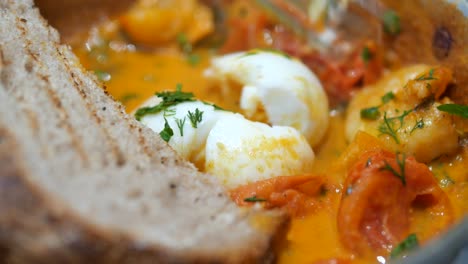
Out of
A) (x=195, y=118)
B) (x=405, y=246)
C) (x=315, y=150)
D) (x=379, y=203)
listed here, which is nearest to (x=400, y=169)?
(x=379, y=203)

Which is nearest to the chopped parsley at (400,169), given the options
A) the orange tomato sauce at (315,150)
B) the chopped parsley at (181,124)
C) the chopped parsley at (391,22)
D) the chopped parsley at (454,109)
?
the orange tomato sauce at (315,150)

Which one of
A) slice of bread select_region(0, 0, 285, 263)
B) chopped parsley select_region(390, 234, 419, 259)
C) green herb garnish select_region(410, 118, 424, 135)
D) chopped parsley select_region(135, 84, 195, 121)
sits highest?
chopped parsley select_region(135, 84, 195, 121)

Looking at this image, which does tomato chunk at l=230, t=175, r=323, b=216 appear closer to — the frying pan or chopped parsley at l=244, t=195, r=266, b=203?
chopped parsley at l=244, t=195, r=266, b=203

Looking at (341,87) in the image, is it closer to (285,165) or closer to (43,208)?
(285,165)

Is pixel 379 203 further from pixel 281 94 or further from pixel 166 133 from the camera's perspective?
pixel 166 133

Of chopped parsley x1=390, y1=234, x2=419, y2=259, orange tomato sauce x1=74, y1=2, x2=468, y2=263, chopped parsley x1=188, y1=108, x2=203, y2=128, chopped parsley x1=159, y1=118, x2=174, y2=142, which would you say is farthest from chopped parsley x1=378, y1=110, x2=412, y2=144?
chopped parsley x1=159, y1=118, x2=174, y2=142

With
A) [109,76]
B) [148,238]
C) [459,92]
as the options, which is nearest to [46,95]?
[148,238]
